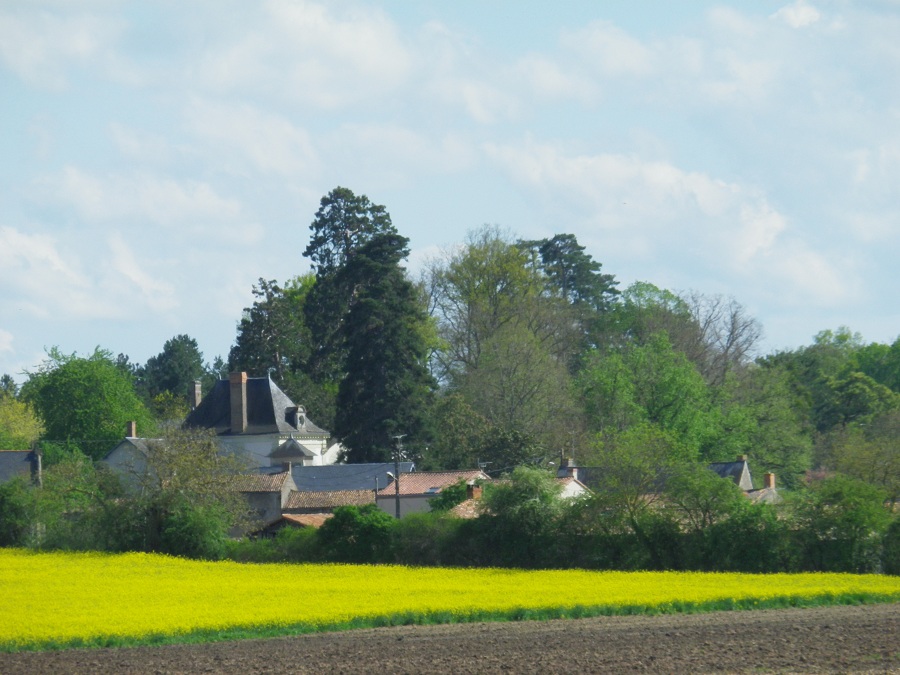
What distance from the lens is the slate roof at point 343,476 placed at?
67.0 m

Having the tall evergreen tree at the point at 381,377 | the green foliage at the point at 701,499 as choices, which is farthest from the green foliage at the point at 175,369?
the green foliage at the point at 701,499

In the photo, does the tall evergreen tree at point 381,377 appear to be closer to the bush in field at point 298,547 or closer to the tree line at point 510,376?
the tree line at point 510,376

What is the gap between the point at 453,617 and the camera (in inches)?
1122

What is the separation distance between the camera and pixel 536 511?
44219 mm

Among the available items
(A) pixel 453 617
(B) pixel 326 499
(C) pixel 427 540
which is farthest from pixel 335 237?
(A) pixel 453 617

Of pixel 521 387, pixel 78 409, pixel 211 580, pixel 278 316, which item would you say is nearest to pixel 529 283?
pixel 521 387

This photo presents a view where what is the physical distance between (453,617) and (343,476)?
40.6 meters

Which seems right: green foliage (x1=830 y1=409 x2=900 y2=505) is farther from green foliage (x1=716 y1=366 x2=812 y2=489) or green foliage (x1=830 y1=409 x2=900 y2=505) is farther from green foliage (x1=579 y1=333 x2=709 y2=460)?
green foliage (x1=579 y1=333 x2=709 y2=460)

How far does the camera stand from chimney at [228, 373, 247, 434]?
8161 cm

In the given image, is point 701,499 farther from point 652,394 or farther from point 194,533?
point 652,394

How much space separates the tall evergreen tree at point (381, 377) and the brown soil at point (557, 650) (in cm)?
4384

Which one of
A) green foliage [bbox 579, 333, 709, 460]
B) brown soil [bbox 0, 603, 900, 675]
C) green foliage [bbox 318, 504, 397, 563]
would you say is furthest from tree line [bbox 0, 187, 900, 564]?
brown soil [bbox 0, 603, 900, 675]

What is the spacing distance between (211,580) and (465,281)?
50.0 metres

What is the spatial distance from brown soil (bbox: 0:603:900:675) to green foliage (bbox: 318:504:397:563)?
62.0ft
